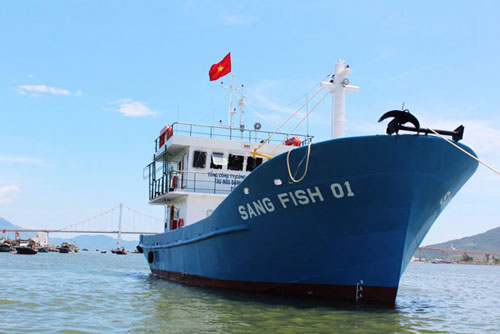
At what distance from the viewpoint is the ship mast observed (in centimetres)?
1085

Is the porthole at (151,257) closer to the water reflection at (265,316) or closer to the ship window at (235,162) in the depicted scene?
the ship window at (235,162)

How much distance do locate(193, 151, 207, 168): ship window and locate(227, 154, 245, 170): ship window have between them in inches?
29.1

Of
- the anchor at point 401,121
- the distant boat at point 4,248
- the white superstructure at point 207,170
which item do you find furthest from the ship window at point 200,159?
the distant boat at point 4,248

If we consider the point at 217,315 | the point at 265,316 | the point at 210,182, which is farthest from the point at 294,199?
the point at 210,182

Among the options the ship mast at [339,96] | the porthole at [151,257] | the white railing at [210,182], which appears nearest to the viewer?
the ship mast at [339,96]

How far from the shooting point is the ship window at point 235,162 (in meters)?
14.8

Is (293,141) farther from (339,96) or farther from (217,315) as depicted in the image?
(217,315)

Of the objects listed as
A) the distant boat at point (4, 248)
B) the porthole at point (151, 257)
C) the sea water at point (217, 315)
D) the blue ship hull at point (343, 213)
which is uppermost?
the blue ship hull at point (343, 213)

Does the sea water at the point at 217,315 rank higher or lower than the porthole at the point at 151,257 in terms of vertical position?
lower

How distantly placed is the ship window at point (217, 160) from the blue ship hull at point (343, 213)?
4115mm

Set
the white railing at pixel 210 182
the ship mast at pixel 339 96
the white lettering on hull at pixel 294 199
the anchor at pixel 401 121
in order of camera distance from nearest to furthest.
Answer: the anchor at pixel 401 121 < the white lettering on hull at pixel 294 199 < the ship mast at pixel 339 96 < the white railing at pixel 210 182

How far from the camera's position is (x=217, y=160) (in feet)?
48.1

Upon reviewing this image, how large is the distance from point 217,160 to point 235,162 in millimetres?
549

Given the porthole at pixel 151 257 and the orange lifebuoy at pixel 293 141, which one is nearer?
the orange lifebuoy at pixel 293 141
